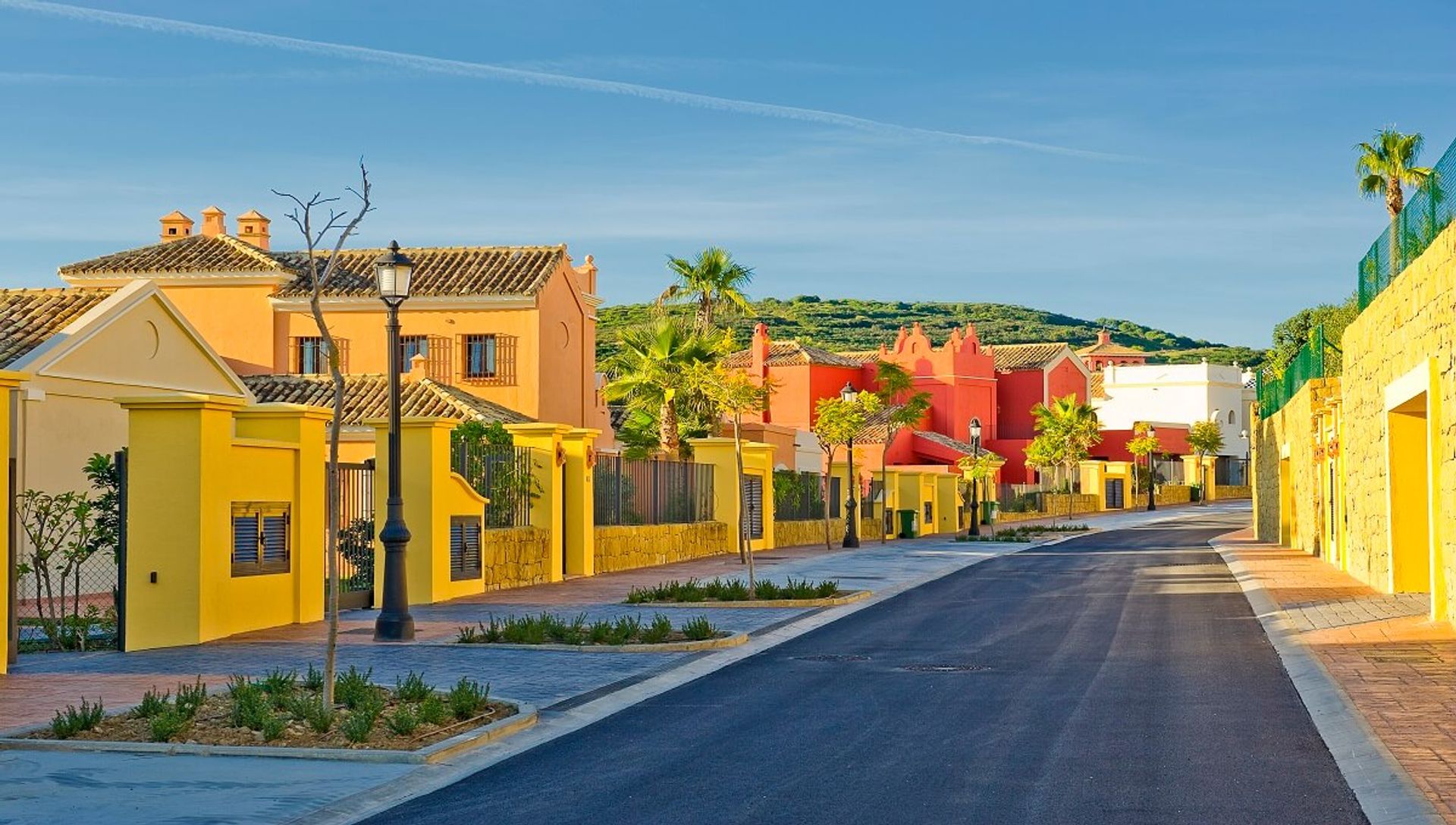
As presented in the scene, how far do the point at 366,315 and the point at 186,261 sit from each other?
17.8 feet

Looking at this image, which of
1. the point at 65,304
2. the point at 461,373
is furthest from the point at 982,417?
the point at 65,304

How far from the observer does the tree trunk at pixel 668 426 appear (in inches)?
1768

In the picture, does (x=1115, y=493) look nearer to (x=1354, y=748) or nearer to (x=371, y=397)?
(x=371, y=397)

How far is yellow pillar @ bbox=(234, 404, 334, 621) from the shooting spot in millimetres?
19422

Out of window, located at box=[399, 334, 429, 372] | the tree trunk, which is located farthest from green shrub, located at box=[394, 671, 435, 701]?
window, located at box=[399, 334, 429, 372]

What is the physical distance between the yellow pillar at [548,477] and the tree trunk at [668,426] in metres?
15.9

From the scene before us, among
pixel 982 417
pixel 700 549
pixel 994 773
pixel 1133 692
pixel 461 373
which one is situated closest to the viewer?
pixel 994 773

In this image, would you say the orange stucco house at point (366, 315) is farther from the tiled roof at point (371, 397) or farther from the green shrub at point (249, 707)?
the green shrub at point (249, 707)

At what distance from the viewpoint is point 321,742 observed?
10.8 meters

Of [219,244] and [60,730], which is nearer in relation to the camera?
[60,730]

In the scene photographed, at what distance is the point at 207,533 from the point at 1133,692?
1012cm

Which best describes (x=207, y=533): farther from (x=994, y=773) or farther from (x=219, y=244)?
(x=219, y=244)

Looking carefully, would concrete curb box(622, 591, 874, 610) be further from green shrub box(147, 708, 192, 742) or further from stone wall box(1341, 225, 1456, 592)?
green shrub box(147, 708, 192, 742)

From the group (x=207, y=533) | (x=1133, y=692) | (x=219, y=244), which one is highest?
(x=219, y=244)
